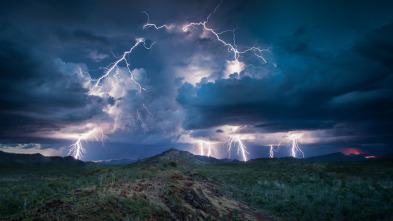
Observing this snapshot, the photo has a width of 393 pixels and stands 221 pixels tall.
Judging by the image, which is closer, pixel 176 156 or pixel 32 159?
pixel 176 156

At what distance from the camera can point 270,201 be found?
1959 cm

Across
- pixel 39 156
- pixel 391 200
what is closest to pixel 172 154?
pixel 39 156

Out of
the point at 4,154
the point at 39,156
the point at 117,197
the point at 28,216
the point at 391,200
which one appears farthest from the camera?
the point at 39,156

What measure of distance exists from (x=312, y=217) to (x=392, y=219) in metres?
4.05

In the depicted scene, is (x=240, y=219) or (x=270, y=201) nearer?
(x=240, y=219)

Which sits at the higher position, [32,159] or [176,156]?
[176,156]

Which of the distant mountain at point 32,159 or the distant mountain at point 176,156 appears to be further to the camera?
the distant mountain at point 32,159

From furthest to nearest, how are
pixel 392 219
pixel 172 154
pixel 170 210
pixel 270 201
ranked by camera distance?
pixel 172 154 < pixel 270 201 < pixel 392 219 < pixel 170 210

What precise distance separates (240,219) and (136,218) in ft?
23.7

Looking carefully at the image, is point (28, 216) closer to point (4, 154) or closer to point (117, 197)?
point (117, 197)

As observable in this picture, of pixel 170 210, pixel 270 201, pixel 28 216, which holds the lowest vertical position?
pixel 270 201

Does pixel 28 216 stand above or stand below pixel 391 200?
above

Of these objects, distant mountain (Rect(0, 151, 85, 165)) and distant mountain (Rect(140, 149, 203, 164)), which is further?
distant mountain (Rect(0, 151, 85, 165))

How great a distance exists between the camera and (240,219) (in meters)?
13.6
